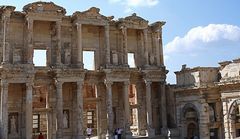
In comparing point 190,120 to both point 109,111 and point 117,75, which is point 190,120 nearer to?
point 109,111

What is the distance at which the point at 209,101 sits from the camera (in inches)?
1008

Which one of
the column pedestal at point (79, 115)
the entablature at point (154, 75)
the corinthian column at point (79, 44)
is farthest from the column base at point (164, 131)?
the corinthian column at point (79, 44)

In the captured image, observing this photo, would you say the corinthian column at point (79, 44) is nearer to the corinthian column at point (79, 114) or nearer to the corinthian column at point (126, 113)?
the corinthian column at point (79, 114)

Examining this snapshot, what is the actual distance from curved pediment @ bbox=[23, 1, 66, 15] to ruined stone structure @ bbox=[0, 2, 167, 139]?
0.22ft

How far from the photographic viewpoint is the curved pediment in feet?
81.0

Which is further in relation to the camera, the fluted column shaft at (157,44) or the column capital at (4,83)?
the fluted column shaft at (157,44)

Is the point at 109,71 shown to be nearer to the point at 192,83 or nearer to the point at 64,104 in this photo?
the point at 64,104

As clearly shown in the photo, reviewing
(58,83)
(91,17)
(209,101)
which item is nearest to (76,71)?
(58,83)

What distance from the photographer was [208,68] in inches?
1037

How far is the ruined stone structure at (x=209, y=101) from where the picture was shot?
2400cm

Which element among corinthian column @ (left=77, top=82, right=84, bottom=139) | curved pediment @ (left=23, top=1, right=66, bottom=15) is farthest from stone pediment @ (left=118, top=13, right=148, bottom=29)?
corinthian column @ (left=77, top=82, right=84, bottom=139)

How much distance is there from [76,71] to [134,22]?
6678mm

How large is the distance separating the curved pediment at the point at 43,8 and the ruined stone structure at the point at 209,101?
10.5m

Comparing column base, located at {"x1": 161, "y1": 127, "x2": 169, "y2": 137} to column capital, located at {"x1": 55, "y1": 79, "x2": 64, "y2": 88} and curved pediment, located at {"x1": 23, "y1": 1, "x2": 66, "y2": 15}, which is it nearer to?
column capital, located at {"x1": 55, "y1": 79, "x2": 64, "y2": 88}
